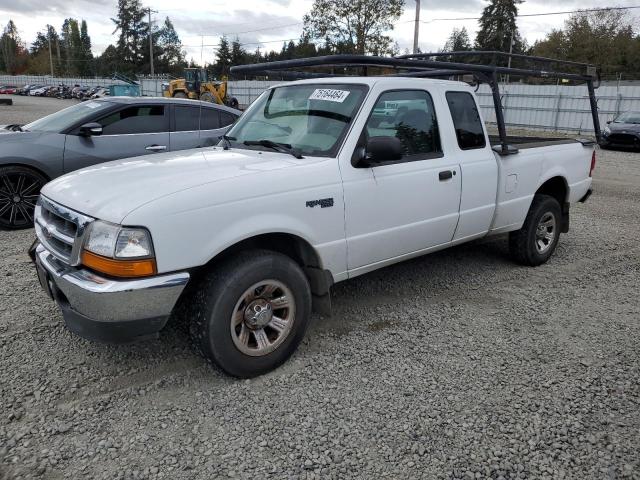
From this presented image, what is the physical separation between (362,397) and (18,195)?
5.33 m

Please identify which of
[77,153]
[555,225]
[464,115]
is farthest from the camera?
[77,153]

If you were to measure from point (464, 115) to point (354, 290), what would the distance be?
1.85m

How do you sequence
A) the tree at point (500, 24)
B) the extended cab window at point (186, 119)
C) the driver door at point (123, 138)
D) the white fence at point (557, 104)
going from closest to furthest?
the driver door at point (123, 138)
the extended cab window at point (186, 119)
the white fence at point (557, 104)
the tree at point (500, 24)

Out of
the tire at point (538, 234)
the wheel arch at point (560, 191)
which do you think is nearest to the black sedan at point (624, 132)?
the wheel arch at point (560, 191)

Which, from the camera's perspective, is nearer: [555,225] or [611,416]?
[611,416]

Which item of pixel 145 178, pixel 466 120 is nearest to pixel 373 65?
pixel 466 120

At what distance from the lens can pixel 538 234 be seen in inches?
223

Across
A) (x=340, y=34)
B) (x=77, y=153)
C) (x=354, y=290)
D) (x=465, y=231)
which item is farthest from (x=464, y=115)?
(x=340, y=34)

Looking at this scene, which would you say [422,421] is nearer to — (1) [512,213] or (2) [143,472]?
(2) [143,472]

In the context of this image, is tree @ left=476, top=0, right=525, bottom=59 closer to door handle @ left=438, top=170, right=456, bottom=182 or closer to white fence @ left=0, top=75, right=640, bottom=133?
white fence @ left=0, top=75, right=640, bottom=133

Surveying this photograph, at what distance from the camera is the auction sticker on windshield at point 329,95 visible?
3.91m

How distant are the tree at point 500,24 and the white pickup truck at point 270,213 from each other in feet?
245

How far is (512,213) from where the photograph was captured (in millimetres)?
5164

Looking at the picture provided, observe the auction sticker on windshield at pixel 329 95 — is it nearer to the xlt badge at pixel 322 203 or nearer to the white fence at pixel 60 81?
the xlt badge at pixel 322 203
